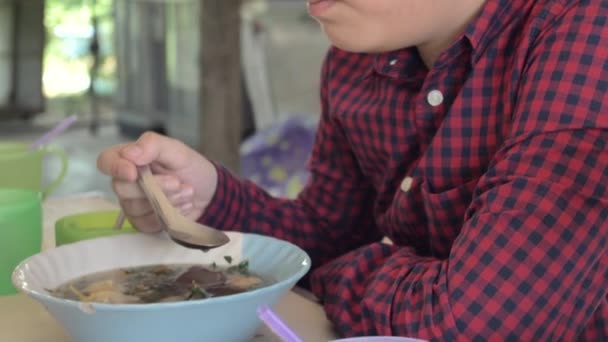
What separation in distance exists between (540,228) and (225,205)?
1.40 ft

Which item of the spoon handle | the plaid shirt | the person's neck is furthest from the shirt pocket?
the spoon handle

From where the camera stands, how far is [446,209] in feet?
2.75

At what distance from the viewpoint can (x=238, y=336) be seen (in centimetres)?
66

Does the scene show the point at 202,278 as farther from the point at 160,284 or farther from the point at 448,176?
the point at 448,176

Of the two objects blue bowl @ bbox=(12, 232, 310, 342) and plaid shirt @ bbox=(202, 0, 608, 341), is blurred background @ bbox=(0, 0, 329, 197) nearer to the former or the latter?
plaid shirt @ bbox=(202, 0, 608, 341)

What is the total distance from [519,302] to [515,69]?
0.70 ft

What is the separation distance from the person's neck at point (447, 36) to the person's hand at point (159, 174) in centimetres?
27

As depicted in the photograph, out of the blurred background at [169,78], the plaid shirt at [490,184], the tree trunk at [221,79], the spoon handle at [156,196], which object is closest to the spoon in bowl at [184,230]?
A: the spoon handle at [156,196]

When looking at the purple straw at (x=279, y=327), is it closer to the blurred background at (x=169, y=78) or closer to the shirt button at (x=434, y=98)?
the shirt button at (x=434, y=98)

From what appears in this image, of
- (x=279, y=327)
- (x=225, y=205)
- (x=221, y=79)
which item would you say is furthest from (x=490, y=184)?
(x=221, y=79)

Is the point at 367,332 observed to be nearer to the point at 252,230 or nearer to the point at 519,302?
the point at 519,302

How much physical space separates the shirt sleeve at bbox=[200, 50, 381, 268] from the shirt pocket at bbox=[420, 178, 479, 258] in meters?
0.24

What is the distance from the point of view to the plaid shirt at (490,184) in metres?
0.69

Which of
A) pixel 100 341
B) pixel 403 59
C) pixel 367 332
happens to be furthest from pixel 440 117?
pixel 100 341
